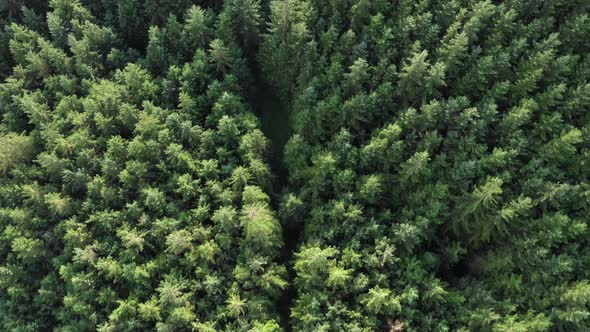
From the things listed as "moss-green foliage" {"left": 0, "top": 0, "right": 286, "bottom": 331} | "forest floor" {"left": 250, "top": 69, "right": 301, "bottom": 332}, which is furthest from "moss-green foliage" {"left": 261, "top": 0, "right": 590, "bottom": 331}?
"moss-green foliage" {"left": 0, "top": 0, "right": 286, "bottom": 331}

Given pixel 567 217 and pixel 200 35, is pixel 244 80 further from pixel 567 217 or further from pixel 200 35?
pixel 567 217

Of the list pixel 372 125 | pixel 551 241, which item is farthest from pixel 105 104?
pixel 551 241

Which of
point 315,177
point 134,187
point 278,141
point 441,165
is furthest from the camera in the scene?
point 278,141

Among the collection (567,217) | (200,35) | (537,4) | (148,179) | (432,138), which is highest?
(537,4)

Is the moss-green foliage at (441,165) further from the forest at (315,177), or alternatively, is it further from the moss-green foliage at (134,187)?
the moss-green foliage at (134,187)

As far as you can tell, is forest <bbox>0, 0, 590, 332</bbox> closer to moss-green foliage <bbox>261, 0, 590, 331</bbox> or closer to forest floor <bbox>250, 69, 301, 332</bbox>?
moss-green foliage <bbox>261, 0, 590, 331</bbox>

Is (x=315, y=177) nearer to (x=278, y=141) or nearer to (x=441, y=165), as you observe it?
(x=278, y=141)

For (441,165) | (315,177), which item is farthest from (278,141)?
(441,165)
